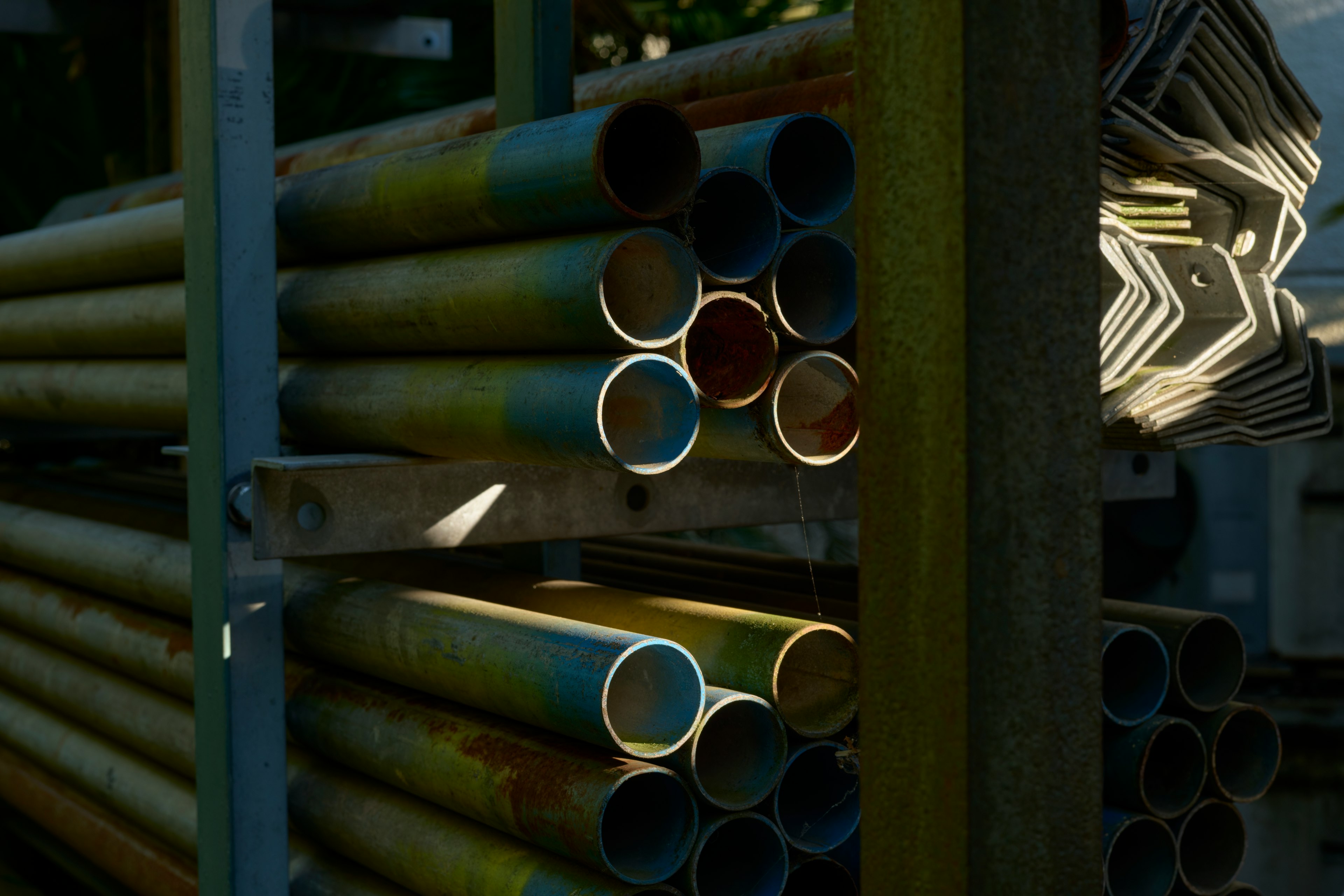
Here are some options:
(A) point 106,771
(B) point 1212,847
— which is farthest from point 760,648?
(A) point 106,771

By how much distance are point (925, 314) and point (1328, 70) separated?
6760 mm

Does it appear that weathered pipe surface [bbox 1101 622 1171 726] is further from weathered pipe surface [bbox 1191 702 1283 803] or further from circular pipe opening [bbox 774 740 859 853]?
circular pipe opening [bbox 774 740 859 853]

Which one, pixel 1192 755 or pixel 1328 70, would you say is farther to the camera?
pixel 1328 70

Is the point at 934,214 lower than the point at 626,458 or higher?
higher

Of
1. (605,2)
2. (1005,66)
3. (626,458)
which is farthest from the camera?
(605,2)

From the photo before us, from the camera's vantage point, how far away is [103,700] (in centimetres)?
345

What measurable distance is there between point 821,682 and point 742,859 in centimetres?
31

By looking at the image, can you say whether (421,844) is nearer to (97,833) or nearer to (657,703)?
(657,703)

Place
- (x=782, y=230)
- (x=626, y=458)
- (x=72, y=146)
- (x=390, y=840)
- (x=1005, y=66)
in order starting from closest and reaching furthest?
1. (x=1005, y=66)
2. (x=626, y=458)
3. (x=782, y=230)
4. (x=390, y=840)
5. (x=72, y=146)

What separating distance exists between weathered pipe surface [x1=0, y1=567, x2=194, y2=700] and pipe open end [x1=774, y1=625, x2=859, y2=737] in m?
1.54

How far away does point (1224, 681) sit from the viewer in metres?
2.43

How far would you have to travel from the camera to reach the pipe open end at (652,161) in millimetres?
1817

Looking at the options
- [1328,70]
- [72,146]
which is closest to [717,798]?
[1328,70]

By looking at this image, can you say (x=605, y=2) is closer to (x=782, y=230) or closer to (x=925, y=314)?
(x=782, y=230)
